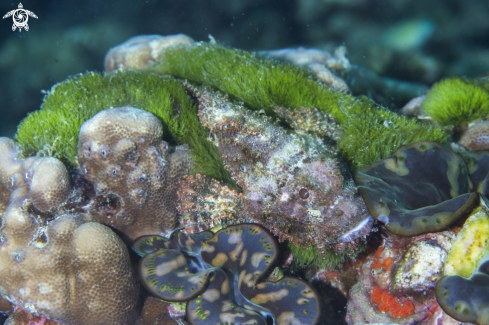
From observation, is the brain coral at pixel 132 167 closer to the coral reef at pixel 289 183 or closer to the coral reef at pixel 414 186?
the coral reef at pixel 289 183

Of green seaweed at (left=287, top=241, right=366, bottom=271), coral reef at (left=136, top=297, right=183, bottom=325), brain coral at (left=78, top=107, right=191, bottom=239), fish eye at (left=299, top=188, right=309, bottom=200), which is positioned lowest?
coral reef at (left=136, top=297, right=183, bottom=325)

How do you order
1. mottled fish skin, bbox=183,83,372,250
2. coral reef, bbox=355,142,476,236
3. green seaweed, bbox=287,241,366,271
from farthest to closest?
green seaweed, bbox=287,241,366,271 < mottled fish skin, bbox=183,83,372,250 < coral reef, bbox=355,142,476,236

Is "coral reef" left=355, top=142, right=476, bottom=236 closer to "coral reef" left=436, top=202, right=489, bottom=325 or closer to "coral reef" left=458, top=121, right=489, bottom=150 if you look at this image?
"coral reef" left=436, top=202, right=489, bottom=325

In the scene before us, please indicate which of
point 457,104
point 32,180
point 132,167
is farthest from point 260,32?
point 32,180

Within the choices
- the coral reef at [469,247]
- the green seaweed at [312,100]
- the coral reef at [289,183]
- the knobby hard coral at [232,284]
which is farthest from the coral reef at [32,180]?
the coral reef at [469,247]

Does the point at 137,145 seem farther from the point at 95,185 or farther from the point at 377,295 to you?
the point at 377,295

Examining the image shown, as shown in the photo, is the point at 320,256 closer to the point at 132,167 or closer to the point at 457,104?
the point at 132,167

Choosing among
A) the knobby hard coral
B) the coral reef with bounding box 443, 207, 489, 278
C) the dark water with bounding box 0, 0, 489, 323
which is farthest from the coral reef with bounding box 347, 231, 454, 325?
the dark water with bounding box 0, 0, 489, 323
